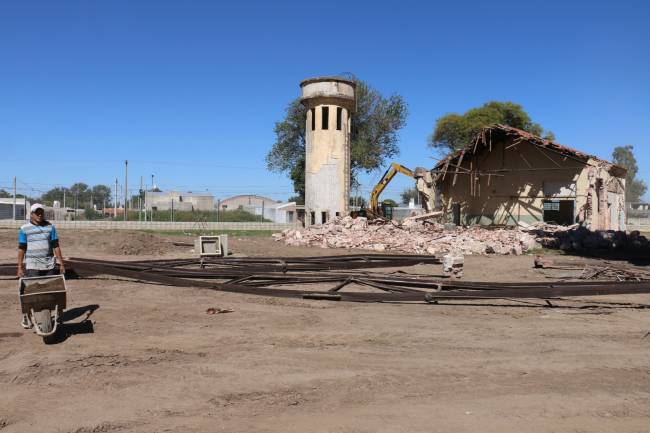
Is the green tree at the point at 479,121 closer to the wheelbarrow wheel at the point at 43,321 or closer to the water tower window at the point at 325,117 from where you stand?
the water tower window at the point at 325,117

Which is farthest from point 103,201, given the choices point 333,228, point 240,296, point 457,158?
point 240,296

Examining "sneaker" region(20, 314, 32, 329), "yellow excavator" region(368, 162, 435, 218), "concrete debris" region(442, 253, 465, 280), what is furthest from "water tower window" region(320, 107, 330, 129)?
"sneaker" region(20, 314, 32, 329)

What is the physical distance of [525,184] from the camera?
29.5m

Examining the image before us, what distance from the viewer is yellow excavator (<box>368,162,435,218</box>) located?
30438 mm

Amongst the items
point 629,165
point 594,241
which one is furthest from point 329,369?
point 629,165

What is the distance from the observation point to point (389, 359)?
5.55 m

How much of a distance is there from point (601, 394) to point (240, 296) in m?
6.54

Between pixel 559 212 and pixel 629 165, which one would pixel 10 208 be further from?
pixel 629 165

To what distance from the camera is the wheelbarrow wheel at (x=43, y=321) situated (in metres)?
6.03

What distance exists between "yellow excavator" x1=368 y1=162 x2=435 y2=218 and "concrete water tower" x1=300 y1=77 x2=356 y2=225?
195cm

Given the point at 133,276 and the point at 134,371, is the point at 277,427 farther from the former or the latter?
the point at 133,276

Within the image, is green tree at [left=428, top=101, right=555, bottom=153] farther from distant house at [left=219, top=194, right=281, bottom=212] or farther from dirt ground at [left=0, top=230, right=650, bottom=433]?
dirt ground at [left=0, top=230, right=650, bottom=433]

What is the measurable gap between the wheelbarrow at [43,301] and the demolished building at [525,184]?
26108mm

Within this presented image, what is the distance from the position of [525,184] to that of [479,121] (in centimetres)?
1800
